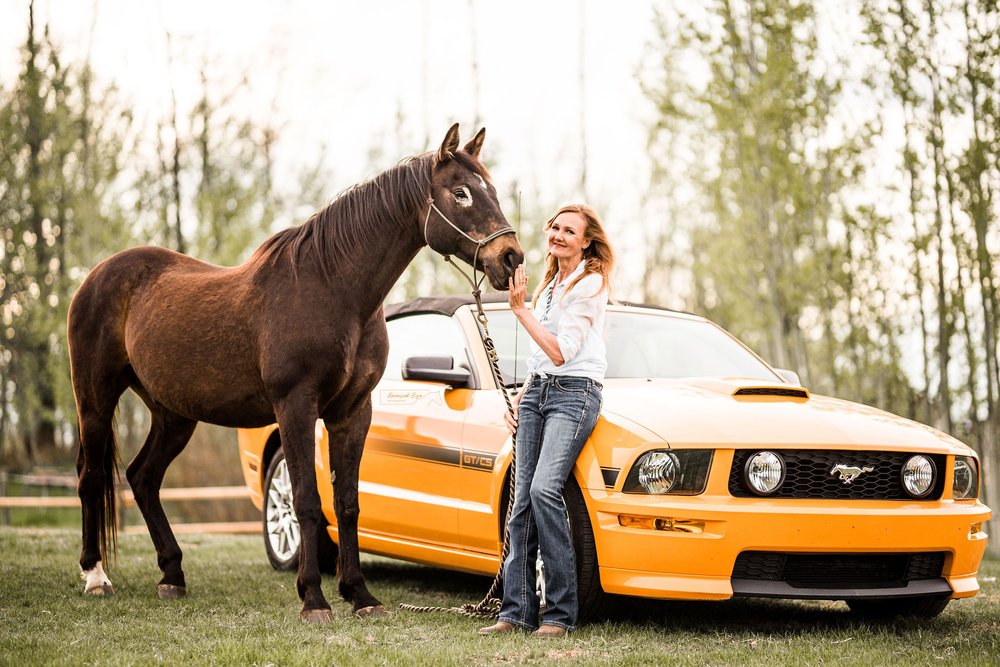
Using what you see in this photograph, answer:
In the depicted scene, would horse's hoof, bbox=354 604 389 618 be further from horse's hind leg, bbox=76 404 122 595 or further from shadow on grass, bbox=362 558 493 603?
horse's hind leg, bbox=76 404 122 595

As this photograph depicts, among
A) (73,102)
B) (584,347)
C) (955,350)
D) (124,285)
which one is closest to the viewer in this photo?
(584,347)

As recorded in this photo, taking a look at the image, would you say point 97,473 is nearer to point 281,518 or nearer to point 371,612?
point 281,518

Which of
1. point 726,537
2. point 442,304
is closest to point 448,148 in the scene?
point 442,304

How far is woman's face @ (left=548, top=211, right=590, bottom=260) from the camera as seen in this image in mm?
5012

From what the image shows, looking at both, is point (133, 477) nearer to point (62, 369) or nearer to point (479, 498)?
point (479, 498)

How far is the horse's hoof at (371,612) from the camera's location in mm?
5535

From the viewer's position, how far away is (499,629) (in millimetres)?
4938

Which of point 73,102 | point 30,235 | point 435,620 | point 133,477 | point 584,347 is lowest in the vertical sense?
point 435,620

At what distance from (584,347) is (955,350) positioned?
336 inches

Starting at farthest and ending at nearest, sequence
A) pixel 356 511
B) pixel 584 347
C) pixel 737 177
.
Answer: pixel 737 177
pixel 356 511
pixel 584 347

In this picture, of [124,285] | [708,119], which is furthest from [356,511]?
[708,119]

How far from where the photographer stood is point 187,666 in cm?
420

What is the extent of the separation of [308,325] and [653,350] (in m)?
2.00

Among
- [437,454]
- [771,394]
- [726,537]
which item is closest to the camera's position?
[726,537]
